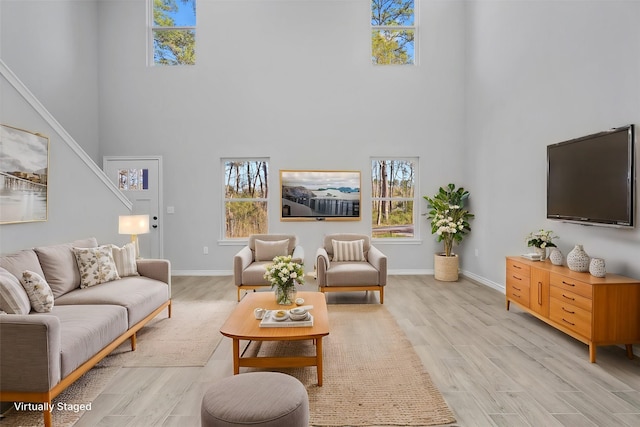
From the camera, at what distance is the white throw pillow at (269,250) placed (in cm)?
514

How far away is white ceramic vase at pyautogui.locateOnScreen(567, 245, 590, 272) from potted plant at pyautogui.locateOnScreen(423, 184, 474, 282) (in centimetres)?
244

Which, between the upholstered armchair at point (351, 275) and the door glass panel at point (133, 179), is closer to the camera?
the upholstered armchair at point (351, 275)

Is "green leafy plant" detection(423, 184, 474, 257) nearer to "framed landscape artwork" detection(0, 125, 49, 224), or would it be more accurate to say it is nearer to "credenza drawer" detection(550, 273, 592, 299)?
"credenza drawer" detection(550, 273, 592, 299)

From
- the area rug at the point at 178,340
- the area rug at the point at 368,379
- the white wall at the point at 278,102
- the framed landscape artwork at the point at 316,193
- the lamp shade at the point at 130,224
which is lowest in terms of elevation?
the area rug at the point at 178,340

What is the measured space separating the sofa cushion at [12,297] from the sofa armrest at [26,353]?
15.9 inches

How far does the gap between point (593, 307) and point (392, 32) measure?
544 cm

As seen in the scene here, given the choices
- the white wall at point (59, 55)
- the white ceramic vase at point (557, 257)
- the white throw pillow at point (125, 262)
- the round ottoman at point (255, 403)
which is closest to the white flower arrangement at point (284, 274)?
the round ottoman at point (255, 403)

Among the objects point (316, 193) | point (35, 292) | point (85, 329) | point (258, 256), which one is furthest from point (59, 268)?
point (316, 193)

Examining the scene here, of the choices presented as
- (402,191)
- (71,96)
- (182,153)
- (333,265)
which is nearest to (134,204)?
(182,153)

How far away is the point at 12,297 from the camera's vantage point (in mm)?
2352

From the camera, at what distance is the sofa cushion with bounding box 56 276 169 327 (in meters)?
3.01

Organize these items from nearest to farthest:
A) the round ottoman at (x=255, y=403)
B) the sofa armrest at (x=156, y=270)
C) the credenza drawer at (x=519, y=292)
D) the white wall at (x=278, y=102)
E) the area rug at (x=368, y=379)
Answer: the round ottoman at (x=255, y=403), the area rug at (x=368, y=379), the credenza drawer at (x=519, y=292), the sofa armrest at (x=156, y=270), the white wall at (x=278, y=102)

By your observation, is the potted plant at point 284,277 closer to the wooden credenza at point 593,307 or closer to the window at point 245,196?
the wooden credenza at point 593,307

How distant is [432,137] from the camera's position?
627cm
